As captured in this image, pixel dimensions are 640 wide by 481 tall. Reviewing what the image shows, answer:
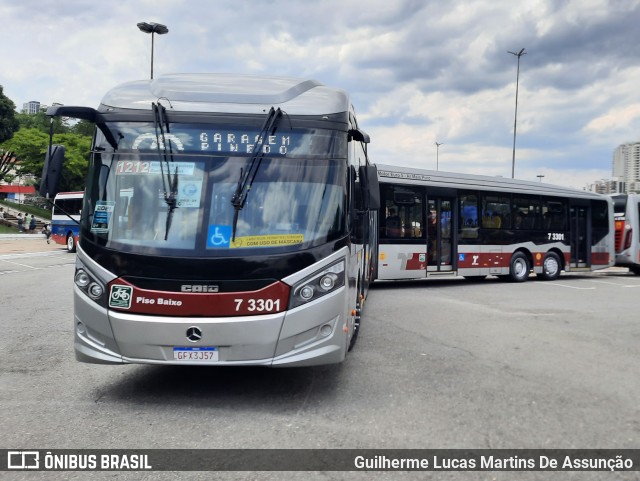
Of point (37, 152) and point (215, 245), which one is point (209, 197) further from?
point (37, 152)

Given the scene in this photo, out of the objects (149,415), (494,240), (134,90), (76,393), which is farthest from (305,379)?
(494,240)

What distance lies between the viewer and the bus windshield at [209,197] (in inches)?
203

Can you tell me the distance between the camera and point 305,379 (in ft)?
20.1

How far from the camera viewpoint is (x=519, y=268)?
58.3 feet

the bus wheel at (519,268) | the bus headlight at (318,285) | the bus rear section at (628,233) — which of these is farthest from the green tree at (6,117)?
the bus headlight at (318,285)

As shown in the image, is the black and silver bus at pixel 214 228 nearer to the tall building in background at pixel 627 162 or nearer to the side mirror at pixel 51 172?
the side mirror at pixel 51 172

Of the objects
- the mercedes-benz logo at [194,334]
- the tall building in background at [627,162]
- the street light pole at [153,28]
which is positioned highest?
the tall building in background at [627,162]

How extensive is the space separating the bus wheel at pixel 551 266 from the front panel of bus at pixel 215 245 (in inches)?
582

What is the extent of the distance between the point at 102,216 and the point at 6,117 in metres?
52.1

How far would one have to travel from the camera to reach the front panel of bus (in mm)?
4965

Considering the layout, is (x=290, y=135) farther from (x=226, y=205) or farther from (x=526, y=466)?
(x=526, y=466)

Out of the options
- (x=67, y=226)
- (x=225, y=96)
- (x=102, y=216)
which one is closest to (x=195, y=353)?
(x=102, y=216)

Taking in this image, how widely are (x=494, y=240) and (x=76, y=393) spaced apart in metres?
13.7

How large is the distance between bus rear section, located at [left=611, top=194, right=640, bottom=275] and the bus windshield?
19391 mm
